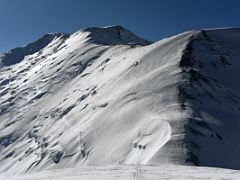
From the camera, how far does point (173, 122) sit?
30.8m

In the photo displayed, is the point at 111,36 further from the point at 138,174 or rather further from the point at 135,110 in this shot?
the point at 138,174

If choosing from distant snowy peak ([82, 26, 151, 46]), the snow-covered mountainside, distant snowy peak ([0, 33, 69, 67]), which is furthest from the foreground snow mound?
distant snowy peak ([0, 33, 69, 67])

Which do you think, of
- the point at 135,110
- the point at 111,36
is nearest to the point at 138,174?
the point at 135,110

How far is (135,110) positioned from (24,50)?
395 ft

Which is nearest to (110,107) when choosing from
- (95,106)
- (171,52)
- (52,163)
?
(95,106)

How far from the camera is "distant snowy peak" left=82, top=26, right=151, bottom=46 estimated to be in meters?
100

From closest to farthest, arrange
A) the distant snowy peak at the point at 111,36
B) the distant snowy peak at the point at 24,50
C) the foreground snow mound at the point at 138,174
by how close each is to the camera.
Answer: the foreground snow mound at the point at 138,174 → the distant snowy peak at the point at 111,36 → the distant snowy peak at the point at 24,50

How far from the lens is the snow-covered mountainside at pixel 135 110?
1175 inches

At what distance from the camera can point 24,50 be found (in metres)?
153

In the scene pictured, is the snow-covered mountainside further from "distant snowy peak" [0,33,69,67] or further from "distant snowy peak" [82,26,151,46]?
"distant snowy peak" [0,33,69,67]

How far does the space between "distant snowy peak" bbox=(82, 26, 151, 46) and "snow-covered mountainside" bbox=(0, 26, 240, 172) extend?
20374 millimetres

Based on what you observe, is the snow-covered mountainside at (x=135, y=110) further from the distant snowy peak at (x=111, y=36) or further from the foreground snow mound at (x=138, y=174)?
the distant snowy peak at (x=111, y=36)

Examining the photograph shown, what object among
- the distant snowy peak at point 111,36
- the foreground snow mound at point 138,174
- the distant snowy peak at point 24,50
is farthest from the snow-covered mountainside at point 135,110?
the distant snowy peak at point 24,50

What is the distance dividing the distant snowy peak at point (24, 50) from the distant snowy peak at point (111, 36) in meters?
33.5
